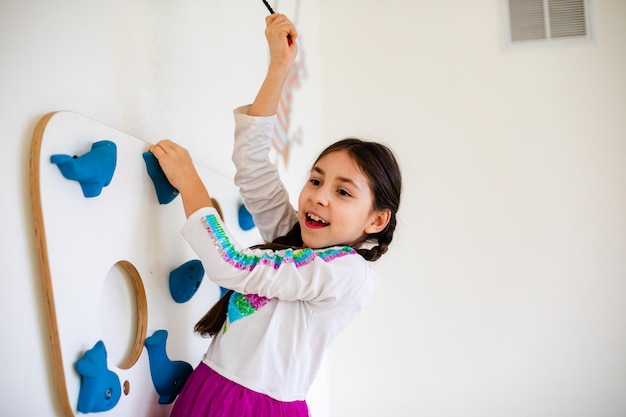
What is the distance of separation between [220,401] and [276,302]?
0.15m

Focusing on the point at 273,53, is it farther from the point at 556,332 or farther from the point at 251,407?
the point at 556,332

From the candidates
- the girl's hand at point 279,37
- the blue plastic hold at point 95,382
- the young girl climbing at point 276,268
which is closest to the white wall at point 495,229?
the young girl climbing at point 276,268

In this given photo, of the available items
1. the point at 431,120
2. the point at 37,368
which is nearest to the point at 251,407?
the point at 37,368

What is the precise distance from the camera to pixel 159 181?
27.1 inches

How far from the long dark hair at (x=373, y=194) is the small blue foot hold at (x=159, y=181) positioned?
0.58 feet

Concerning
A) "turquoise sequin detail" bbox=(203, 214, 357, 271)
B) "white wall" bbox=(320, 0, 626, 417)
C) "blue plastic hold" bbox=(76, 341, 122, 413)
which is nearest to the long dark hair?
"turquoise sequin detail" bbox=(203, 214, 357, 271)

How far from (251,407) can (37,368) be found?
29 cm

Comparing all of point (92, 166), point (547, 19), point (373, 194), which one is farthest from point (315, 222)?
point (547, 19)

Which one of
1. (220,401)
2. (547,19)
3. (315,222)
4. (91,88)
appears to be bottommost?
A: (220,401)

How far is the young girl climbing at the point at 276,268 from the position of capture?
2.17 feet

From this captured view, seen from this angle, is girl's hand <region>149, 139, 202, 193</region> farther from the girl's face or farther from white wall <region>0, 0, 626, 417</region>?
white wall <region>0, 0, 626, 417</region>

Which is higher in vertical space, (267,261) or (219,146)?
(219,146)

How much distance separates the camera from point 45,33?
1.67 feet

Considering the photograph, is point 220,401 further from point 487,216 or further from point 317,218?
point 487,216
